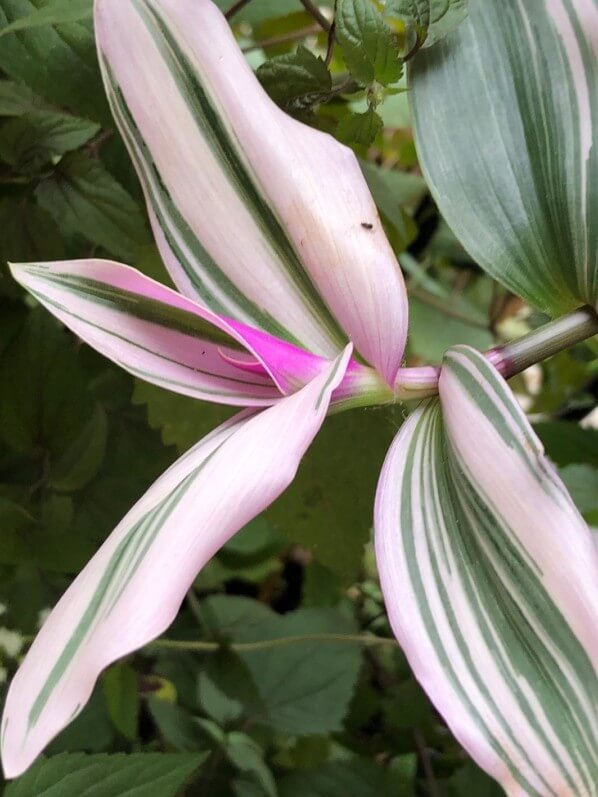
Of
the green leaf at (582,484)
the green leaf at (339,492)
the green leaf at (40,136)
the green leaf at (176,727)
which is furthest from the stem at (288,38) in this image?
the green leaf at (176,727)

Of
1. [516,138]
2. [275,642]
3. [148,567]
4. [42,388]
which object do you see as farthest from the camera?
[275,642]

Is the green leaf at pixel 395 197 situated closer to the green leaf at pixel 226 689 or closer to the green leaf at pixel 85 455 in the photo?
the green leaf at pixel 85 455

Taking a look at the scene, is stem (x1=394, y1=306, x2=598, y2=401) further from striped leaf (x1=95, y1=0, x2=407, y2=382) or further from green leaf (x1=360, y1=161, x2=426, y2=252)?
green leaf (x1=360, y1=161, x2=426, y2=252)

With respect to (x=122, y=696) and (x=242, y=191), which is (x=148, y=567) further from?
(x=122, y=696)

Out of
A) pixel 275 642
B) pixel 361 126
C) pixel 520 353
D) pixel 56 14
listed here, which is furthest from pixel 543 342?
pixel 275 642

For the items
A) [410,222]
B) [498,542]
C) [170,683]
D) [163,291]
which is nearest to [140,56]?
[163,291]
